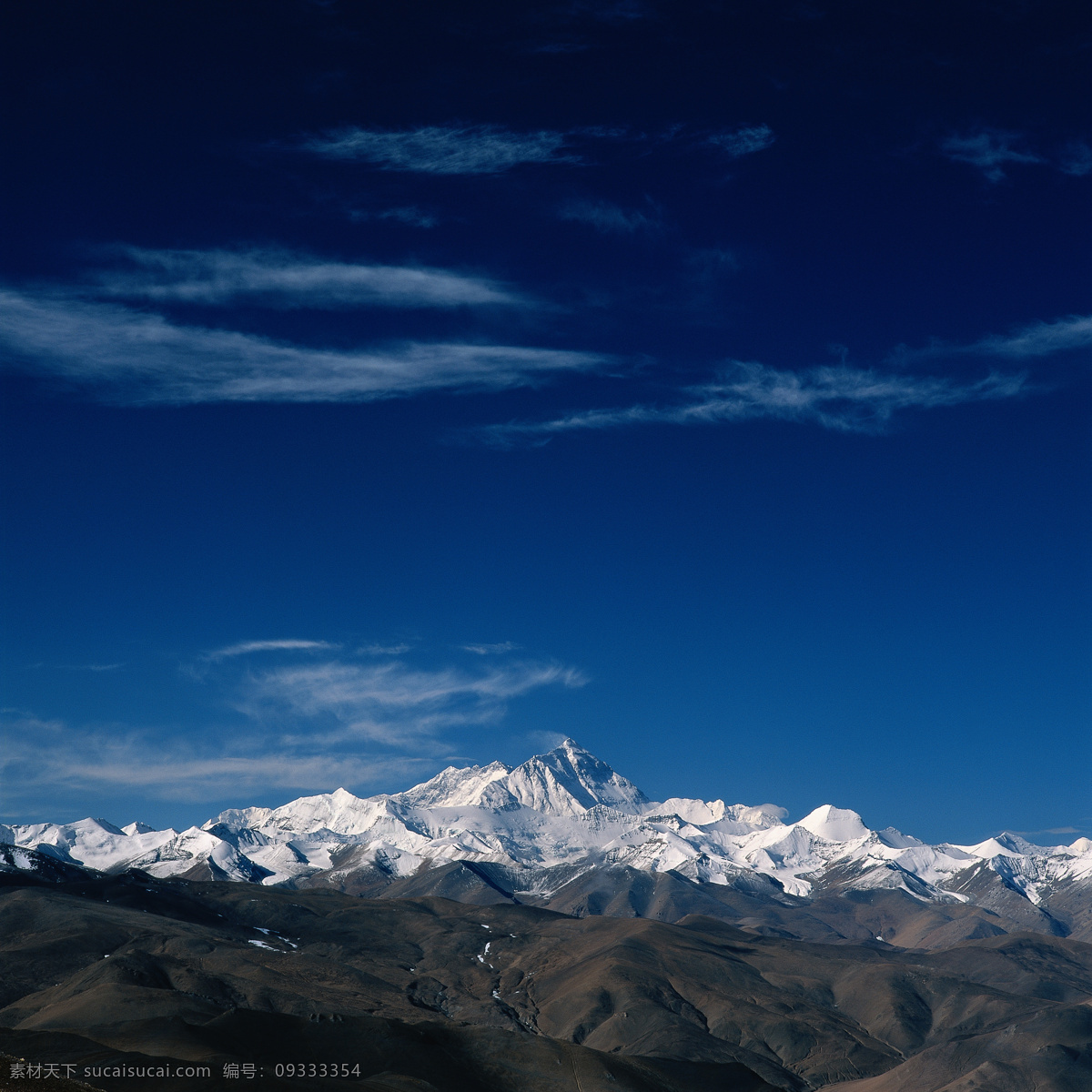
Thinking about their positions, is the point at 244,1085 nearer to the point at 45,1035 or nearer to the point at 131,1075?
the point at 131,1075

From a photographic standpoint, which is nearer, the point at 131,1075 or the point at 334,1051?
the point at 131,1075

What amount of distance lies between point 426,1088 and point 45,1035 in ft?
189

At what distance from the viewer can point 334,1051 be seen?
196 meters

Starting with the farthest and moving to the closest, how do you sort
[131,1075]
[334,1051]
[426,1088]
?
[334,1051] < [426,1088] < [131,1075]

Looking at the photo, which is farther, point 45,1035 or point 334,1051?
point 334,1051

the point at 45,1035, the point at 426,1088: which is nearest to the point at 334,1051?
the point at 426,1088

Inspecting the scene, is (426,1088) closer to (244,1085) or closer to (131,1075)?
(244,1085)

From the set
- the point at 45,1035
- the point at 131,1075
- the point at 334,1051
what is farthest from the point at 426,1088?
the point at 45,1035

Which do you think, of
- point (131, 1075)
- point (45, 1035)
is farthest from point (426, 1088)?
point (45, 1035)

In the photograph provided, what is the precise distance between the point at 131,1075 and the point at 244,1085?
14308mm

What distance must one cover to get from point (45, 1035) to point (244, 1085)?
44.2 meters

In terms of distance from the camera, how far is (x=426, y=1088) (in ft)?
581

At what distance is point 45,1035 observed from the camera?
178250mm

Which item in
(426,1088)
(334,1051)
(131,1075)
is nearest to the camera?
(131,1075)
